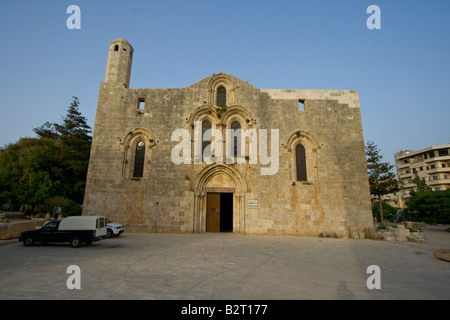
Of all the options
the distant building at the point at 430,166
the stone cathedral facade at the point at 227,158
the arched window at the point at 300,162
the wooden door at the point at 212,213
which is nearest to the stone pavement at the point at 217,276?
the stone cathedral facade at the point at 227,158

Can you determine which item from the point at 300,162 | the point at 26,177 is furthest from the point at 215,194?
the point at 26,177

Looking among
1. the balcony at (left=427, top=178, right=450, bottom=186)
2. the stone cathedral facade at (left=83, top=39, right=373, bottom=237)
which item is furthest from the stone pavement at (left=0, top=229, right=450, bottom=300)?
the balcony at (left=427, top=178, right=450, bottom=186)

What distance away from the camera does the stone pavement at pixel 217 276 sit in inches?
181

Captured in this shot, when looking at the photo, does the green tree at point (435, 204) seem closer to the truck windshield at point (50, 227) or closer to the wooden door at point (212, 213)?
the wooden door at point (212, 213)

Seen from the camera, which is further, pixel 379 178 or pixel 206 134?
pixel 379 178

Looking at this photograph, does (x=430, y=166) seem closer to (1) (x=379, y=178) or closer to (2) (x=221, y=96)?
(1) (x=379, y=178)

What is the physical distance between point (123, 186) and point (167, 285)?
1331 centimetres

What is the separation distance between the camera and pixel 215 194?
17.3 metres

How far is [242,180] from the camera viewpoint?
16719 mm

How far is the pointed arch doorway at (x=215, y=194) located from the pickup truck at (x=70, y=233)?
7.19 meters

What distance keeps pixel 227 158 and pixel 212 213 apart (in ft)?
14.3

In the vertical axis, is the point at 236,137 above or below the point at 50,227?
above

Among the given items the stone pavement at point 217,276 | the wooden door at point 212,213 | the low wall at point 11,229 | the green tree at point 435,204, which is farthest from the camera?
the green tree at point 435,204

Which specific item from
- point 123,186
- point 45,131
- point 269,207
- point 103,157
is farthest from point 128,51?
point 45,131
